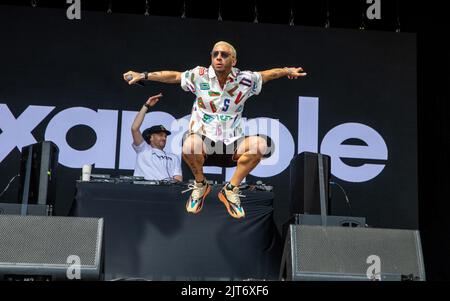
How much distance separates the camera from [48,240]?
4.30 m

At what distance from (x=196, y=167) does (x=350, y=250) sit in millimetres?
1423

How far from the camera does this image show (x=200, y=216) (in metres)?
5.75

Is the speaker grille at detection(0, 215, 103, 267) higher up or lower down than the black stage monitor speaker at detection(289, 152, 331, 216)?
lower down

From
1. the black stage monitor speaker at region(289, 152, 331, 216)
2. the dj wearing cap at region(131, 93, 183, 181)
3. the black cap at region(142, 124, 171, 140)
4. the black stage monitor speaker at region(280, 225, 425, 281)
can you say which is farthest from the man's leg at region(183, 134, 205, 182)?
the black cap at region(142, 124, 171, 140)

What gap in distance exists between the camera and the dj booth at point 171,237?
18.3 ft

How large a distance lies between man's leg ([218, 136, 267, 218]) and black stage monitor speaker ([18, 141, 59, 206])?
1.27 meters

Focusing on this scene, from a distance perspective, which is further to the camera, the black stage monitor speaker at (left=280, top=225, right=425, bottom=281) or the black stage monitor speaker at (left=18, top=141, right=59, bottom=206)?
the black stage monitor speaker at (left=18, top=141, right=59, bottom=206)

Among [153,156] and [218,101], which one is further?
[153,156]

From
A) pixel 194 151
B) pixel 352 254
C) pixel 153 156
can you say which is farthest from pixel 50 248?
pixel 153 156

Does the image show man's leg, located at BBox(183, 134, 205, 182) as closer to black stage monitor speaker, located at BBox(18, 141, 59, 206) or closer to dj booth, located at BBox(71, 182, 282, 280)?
dj booth, located at BBox(71, 182, 282, 280)

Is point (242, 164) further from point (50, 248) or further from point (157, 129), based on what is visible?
point (157, 129)

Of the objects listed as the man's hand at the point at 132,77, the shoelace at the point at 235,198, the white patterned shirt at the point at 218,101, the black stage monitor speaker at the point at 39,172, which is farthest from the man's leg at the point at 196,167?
the black stage monitor speaker at the point at 39,172

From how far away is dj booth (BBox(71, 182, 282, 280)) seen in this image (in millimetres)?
5566
